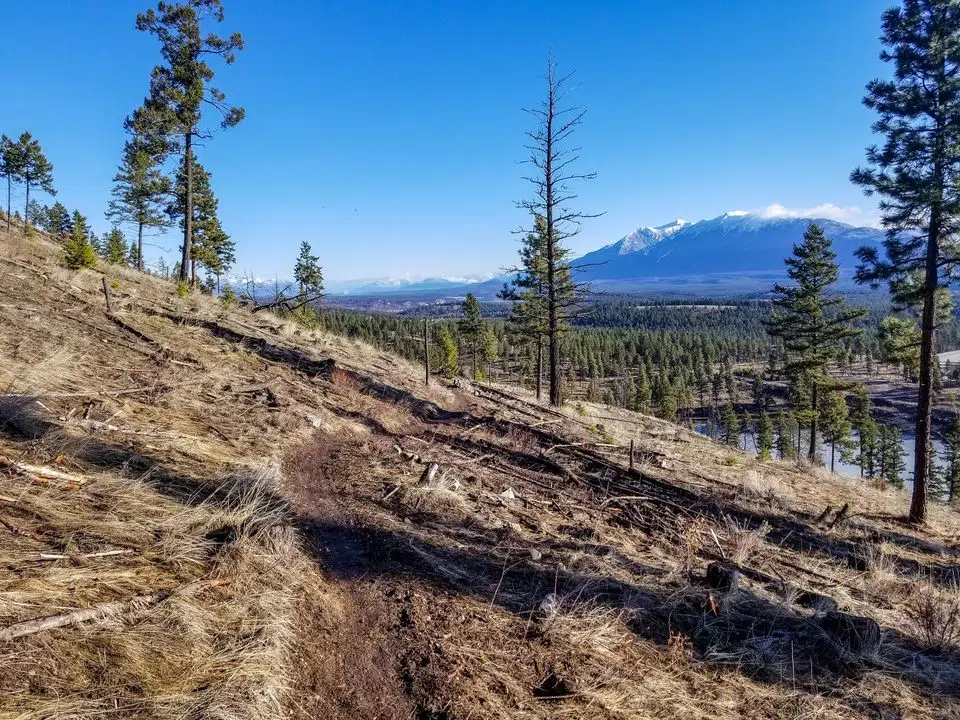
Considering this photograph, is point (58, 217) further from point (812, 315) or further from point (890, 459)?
point (890, 459)

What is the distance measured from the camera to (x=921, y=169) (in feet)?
38.7

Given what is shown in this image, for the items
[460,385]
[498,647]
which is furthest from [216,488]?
[460,385]

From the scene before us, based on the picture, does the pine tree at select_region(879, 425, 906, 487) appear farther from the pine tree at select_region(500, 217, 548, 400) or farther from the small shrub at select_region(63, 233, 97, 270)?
the small shrub at select_region(63, 233, 97, 270)

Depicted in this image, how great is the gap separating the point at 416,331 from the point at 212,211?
52.0 metres

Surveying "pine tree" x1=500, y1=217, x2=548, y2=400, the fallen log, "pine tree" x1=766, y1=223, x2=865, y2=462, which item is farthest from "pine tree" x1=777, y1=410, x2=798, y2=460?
the fallen log

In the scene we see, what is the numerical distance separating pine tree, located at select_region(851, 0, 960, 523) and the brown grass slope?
280 inches

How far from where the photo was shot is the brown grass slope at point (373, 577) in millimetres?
2885

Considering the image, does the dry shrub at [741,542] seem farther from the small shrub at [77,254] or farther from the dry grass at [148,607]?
the small shrub at [77,254]

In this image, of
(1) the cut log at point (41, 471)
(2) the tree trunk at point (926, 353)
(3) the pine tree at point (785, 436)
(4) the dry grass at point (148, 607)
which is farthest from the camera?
Result: (3) the pine tree at point (785, 436)

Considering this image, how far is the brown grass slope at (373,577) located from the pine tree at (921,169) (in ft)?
23.3

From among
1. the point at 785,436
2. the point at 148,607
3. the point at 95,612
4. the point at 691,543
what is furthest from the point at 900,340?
the point at 785,436

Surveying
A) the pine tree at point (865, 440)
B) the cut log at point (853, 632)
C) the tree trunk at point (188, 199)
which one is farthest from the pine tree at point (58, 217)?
the pine tree at point (865, 440)

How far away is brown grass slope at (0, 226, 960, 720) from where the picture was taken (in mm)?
2885

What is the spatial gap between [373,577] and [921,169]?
593 inches
